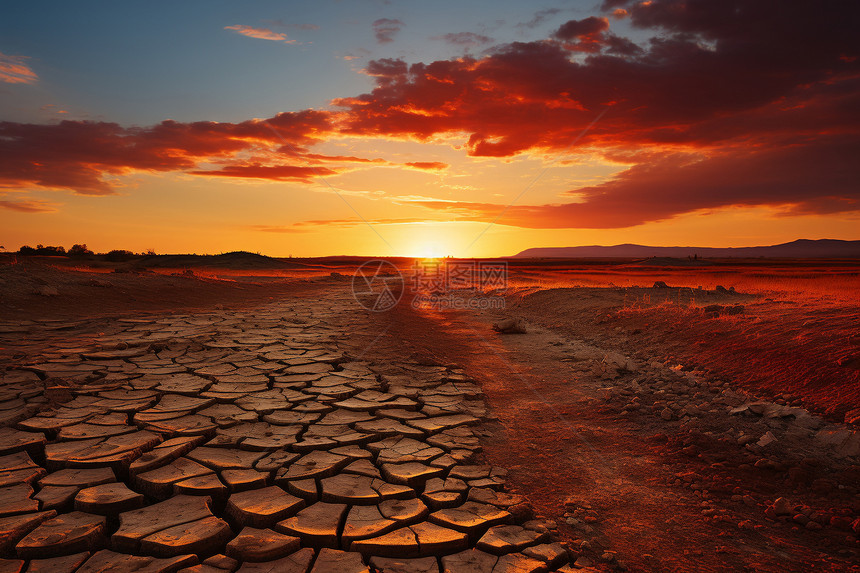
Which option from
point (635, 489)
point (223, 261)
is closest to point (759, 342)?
point (635, 489)

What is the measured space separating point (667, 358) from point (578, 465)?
2959 millimetres

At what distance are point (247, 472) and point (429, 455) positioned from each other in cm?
116

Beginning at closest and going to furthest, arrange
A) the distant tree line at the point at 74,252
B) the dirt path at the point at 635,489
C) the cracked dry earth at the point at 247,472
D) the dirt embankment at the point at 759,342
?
the cracked dry earth at the point at 247,472
the dirt path at the point at 635,489
the dirt embankment at the point at 759,342
the distant tree line at the point at 74,252

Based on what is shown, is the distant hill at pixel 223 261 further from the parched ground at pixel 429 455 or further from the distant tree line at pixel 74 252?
the parched ground at pixel 429 455

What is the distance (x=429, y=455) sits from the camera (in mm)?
3031

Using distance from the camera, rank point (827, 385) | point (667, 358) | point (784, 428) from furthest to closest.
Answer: point (667, 358)
point (827, 385)
point (784, 428)

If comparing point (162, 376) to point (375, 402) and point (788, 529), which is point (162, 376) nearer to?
point (375, 402)

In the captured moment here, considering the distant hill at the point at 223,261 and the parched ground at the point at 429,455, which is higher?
the distant hill at the point at 223,261

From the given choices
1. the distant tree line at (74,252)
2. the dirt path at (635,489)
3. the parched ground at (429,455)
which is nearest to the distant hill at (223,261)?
the distant tree line at (74,252)

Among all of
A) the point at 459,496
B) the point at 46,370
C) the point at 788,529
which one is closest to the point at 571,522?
the point at 459,496

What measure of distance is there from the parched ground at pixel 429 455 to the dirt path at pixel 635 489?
14mm

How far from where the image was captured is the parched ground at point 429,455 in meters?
2.05

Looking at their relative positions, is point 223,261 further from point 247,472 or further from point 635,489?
point 635,489

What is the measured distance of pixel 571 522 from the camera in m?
2.33
